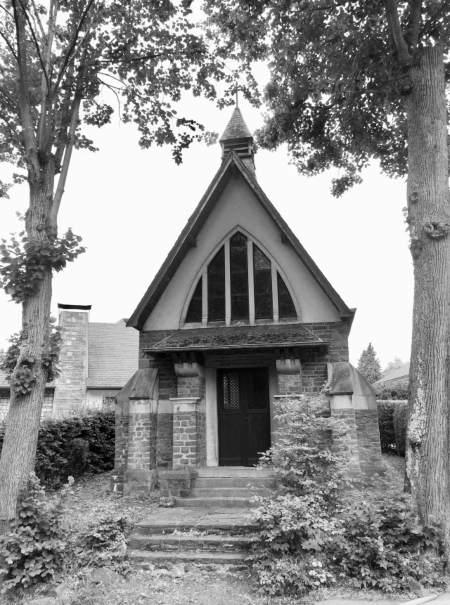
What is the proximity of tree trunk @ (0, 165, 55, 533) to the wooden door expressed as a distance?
5315mm

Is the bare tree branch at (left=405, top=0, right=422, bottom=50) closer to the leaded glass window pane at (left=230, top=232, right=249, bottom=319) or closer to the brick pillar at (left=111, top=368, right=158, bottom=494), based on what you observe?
the leaded glass window pane at (left=230, top=232, right=249, bottom=319)

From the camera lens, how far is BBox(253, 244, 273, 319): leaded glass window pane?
1150cm

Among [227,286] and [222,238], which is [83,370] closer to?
[227,286]

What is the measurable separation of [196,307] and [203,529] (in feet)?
17.7

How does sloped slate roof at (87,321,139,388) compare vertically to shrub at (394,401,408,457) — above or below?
above

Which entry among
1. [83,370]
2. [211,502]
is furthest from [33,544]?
[83,370]

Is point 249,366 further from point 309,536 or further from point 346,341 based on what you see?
point 309,536

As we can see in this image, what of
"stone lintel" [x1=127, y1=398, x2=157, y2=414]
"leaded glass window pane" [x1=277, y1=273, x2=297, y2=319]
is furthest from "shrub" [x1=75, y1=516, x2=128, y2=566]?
"leaded glass window pane" [x1=277, y1=273, x2=297, y2=319]

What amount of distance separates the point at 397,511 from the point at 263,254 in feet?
22.7

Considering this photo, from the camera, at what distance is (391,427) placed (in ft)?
60.4

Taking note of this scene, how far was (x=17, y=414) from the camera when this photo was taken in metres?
6.98

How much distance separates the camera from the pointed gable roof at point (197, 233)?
35.6 feet

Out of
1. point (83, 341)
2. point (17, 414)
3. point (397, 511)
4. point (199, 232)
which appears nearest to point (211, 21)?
point (199, 232)

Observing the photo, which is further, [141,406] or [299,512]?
[141,406]
